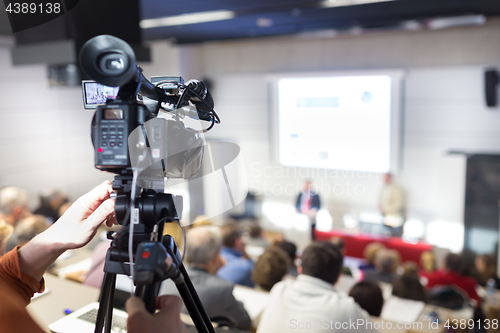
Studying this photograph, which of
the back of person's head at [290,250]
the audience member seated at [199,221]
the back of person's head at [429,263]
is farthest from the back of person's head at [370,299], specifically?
the back of person's head at [429,263]

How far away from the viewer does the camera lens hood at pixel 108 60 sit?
69 cm

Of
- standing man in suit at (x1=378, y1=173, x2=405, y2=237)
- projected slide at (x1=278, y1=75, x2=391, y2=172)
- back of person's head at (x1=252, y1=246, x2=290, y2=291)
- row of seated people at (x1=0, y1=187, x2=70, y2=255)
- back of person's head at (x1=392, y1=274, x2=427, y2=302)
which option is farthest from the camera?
standing man in suit at (x1=378, y1=173, x2=405, y2=237)

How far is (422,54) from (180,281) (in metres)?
5.75

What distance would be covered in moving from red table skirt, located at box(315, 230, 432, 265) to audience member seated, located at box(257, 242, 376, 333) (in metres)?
3.82

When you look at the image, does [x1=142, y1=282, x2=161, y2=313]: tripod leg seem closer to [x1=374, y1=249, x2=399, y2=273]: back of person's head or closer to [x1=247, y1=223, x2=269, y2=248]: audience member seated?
[x1=374, y1=249, x2=399, y2=273]: back of person's head

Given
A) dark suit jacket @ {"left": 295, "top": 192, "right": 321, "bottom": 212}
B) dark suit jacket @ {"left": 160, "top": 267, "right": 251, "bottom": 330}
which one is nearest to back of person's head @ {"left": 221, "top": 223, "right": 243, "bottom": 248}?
dark suit jacket @ {"left": 160, "top": 267, "right": 251, "bottom": 330}

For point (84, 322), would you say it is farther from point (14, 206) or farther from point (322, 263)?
point (14, 206)

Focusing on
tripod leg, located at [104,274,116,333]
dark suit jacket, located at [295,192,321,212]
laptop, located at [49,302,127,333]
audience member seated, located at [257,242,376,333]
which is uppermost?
tripod leg, located at [104,274,116,333]

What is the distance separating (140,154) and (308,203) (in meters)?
5.85

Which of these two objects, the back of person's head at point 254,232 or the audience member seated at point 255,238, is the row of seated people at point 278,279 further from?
the back of person's head at point 254,232

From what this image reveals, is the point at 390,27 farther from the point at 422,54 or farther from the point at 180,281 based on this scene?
the point at 180,281

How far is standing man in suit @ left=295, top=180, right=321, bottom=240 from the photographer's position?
21.0ft

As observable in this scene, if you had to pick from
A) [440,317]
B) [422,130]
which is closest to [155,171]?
[440,317]

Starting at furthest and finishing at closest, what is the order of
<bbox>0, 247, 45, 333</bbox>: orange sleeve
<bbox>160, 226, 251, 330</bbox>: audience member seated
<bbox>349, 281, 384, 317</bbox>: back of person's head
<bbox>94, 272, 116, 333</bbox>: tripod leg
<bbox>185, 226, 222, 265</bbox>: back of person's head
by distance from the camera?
<bbox>185, 226, 222, 265</bbox>: back of person's head
<bbox>349, 281, 384, 317</bbox>: back of person's head
<bbox>160, 226, 251, 330</bbox>: audience member seated
<bbox>94, 272, 116, 333</bbox>: tripod leg
<bbox>0, 247, 45, 333</bbox>: orange sleeve
